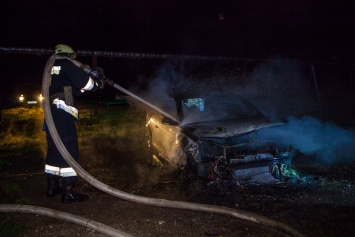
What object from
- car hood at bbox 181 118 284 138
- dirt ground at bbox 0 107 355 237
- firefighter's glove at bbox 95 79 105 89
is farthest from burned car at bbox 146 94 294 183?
firefighter's glove at bbox 95 79 105 89

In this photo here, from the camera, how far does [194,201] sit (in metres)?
4.36

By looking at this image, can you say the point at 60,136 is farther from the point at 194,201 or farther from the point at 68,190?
the point at 194,201

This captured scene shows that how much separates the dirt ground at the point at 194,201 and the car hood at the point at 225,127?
809 mm

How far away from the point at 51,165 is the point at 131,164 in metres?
2.52

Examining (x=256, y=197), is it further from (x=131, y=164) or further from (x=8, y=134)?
(x=8, y=134)

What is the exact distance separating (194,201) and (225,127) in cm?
130

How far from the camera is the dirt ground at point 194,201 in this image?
11.5 ft

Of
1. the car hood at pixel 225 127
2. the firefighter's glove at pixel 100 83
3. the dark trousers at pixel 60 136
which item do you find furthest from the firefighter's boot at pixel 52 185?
the car hood at pixel 225 127

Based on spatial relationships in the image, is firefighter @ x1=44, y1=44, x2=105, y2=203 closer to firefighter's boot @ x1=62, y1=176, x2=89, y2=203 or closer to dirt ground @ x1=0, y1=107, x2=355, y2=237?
firefighter's boot @ x1=62, y1=176, x2=89, y2=203

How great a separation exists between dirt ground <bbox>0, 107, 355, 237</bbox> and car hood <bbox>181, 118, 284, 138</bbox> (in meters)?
0.81

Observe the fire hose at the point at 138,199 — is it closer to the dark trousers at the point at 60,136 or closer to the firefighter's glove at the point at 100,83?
the dark trousers at the point at 60,136

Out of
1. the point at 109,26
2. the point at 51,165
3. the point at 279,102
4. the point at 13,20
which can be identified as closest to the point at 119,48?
the point at 109,26

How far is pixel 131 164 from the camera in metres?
6.66

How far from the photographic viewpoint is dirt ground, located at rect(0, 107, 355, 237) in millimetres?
3490
